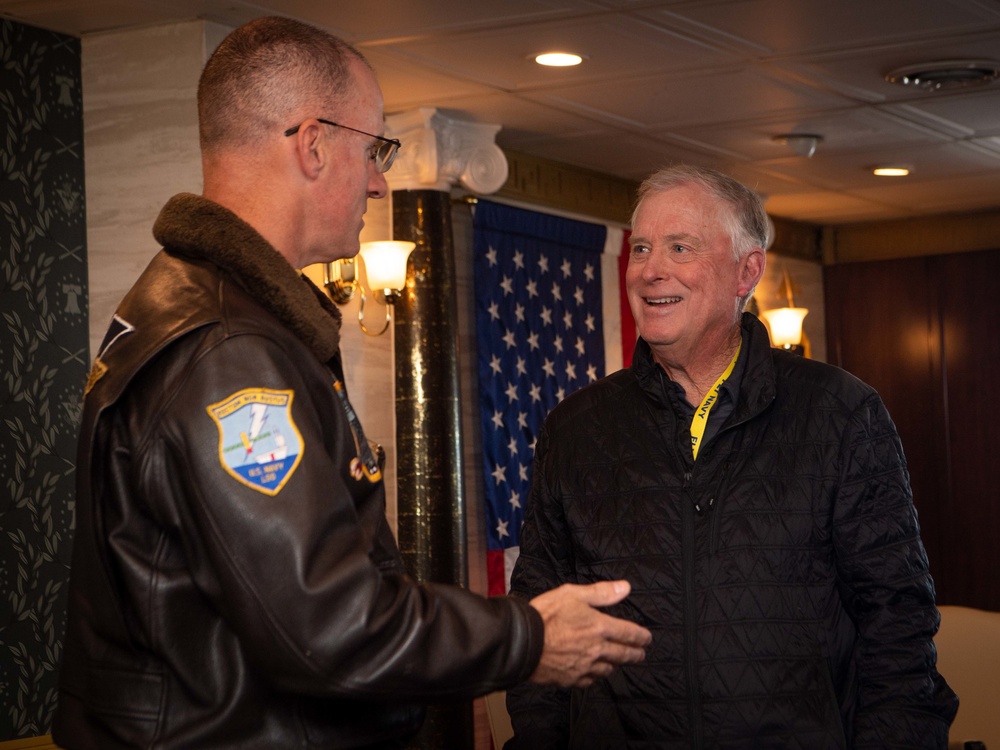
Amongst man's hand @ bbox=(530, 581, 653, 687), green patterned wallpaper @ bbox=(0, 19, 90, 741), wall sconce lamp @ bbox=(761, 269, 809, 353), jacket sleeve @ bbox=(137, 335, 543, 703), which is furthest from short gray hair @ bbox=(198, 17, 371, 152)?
wall sconce lamp @ bbox=(761, 269, 809, 353)

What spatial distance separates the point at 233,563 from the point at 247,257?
0.40 m

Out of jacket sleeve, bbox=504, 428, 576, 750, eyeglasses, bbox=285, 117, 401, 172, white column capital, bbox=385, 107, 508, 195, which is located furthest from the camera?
white column capital, bbox=385, 107, 508, 195

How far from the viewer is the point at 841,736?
220 centimetres

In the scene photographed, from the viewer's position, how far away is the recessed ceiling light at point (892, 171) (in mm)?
7641

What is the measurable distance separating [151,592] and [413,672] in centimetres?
32

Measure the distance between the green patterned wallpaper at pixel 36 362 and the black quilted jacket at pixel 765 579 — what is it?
258 cm

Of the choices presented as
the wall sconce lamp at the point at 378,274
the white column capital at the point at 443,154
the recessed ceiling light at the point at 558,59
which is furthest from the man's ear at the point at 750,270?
the white column capital at the point at 443,154

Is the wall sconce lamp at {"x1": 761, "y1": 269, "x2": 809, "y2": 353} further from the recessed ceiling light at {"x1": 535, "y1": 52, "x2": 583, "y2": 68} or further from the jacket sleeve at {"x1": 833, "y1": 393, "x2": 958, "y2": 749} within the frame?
the jacket sleeve at {"x1": 833, "y1": 393, "x2": 958, "y2": 749}

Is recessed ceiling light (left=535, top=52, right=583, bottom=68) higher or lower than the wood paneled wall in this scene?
higher

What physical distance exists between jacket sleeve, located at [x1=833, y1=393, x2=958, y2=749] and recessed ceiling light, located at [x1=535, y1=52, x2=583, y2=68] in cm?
298

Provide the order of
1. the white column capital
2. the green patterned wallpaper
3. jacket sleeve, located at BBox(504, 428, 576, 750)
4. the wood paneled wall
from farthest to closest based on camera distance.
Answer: the wood paneled wall, the white column capital, the green patterned wallpaper, jacket sleeve, located at BBox(504, 428, 576, 750)

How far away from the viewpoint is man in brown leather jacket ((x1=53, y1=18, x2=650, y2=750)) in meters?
1.42

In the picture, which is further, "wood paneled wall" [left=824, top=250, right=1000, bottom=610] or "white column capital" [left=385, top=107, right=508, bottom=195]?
"wood paneled wall" [left=824, top=250, right=1000, bottom=610]

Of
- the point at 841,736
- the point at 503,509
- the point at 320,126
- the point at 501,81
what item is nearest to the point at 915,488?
the point at 503,509
